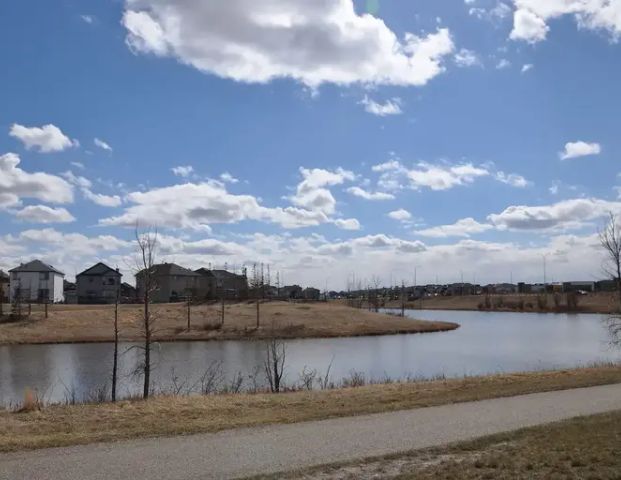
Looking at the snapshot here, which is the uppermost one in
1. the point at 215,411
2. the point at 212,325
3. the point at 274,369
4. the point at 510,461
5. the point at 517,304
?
the point at 517,304

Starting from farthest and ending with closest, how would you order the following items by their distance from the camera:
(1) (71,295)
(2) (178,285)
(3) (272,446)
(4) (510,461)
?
(2) (178,285), (1) (71,295), (3) (272,446), (4) (510,461)

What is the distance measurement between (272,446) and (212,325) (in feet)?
187

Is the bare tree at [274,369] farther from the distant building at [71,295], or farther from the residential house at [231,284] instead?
the distant building at [71,295]

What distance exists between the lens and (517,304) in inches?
5108

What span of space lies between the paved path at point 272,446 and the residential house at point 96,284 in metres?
98.5

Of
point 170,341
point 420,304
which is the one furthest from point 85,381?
point 420,304

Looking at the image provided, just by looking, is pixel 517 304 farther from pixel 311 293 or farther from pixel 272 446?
pixel 272 446

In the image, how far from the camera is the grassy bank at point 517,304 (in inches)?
4485

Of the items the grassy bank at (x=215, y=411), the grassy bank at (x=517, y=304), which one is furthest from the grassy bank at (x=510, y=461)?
the grassy bank at (x=517, y=304)

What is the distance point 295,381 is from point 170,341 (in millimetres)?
31933

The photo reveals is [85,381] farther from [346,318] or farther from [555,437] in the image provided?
[346,318]

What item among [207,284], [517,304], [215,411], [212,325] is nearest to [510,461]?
[215,411]

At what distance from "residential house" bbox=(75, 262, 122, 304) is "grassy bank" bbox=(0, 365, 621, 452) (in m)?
93.8

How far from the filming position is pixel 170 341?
57031 mm
